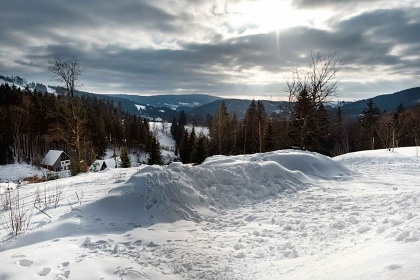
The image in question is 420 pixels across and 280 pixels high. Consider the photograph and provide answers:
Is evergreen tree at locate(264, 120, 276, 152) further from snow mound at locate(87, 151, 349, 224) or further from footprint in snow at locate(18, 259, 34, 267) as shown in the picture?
footprint in snow at locate(18, 259, 34, 267)

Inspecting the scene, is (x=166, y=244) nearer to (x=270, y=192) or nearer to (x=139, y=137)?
(x=270, y=192)

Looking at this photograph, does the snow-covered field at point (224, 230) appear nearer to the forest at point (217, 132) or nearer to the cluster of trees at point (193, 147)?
the forest at point (217, 132)

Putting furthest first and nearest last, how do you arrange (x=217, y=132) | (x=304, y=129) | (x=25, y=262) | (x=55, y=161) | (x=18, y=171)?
(x=55, y=161) → (x=217, y=132) → (x=18, y=171) → (x=304, y=129) → (x=25, y=262)

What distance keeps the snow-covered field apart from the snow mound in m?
0.03

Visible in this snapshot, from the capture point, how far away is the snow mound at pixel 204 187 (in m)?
6.30

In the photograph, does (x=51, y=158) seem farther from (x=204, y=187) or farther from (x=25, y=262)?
(x=25, y=262)

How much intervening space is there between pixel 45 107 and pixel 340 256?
173ft

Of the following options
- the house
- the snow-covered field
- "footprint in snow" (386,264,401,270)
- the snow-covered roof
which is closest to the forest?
the snow-covered roof

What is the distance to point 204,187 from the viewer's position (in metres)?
7.89

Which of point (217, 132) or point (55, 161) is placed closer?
point (217, 132)

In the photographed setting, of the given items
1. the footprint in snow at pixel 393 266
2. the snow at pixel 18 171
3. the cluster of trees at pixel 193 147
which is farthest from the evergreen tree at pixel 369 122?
the footprint in snow at pixel 393 266

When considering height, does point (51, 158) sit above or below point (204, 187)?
below

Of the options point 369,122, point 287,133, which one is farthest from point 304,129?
point 369,122

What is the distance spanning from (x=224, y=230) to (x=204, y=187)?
2177mm
